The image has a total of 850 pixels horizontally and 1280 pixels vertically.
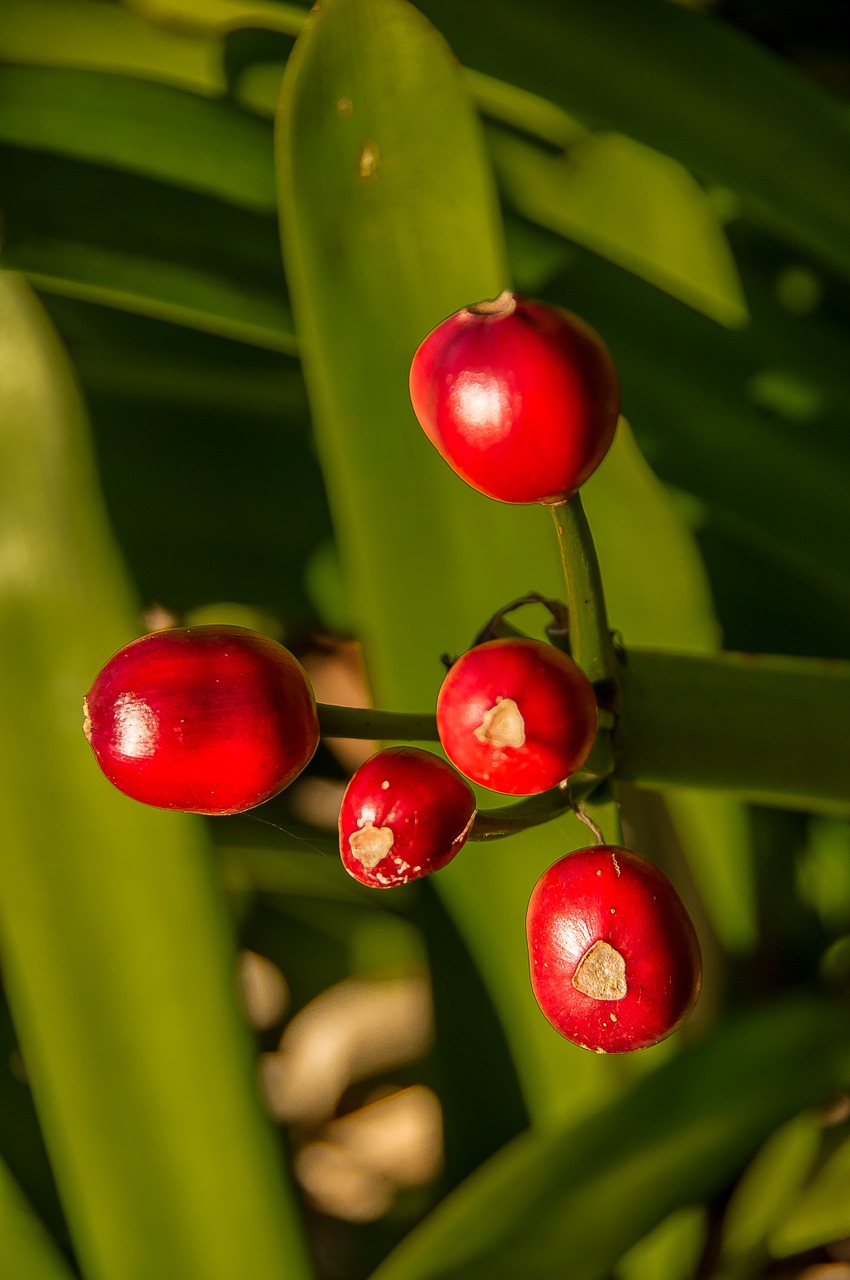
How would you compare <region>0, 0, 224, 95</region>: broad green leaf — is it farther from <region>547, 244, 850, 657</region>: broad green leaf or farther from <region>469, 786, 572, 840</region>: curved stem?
<region>469, 786, 572, 840</region>: curved stem

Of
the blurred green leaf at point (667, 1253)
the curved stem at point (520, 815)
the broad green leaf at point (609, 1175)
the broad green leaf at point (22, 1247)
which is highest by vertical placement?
the curved stem at point (520, 815)

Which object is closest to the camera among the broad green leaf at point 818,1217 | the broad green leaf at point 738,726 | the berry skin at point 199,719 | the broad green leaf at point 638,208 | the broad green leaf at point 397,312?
the berry skin at point 199,719

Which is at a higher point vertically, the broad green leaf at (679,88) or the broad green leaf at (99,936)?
the broad green leaf at (679,88)

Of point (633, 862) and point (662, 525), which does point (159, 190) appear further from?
point (633, 862)

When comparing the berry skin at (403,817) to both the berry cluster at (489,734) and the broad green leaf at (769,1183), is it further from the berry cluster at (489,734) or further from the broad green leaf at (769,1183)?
the broad green leaf at (769,1183)

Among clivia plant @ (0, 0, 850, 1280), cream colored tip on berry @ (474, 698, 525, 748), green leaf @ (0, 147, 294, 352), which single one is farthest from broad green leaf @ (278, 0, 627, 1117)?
cream colored tip on berry @ (474, 698, 525, 748)

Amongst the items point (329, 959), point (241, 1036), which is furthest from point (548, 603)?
point (329, 959)

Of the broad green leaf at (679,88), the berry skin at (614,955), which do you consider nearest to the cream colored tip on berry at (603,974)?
the berry skin at (614,955)
